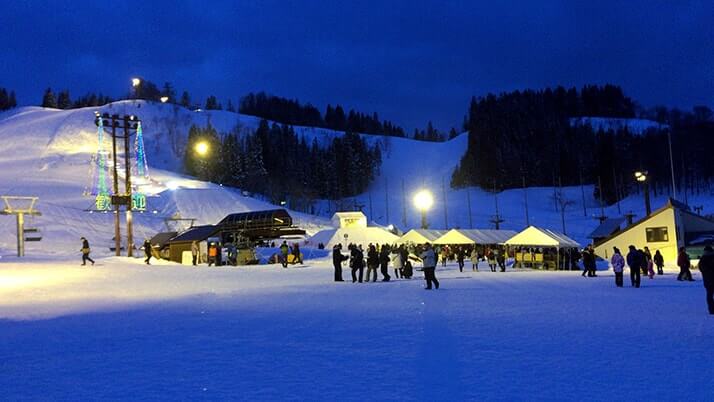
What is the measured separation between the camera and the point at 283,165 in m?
114

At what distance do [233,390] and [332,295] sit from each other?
28.4 ft

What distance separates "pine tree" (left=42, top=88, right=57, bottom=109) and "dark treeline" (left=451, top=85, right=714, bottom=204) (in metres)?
101

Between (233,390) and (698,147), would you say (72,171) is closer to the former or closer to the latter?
(233,390)

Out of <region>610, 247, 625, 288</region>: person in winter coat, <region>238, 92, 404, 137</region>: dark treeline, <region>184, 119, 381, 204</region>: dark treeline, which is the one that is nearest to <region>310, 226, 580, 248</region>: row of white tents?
<region>610, 247, 625, 288</region>: person in winter coat

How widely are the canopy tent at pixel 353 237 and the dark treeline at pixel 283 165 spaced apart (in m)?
53.8

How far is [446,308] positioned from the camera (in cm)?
1066

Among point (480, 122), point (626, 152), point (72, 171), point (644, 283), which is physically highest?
point (480, 122)

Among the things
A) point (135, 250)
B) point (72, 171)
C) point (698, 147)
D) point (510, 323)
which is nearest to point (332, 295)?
point (510, 323)

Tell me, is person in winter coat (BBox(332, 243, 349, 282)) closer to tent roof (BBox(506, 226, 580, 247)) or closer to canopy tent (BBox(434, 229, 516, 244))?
tent roof (BBox(506, 226, 580, 247))

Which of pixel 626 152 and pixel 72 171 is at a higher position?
pixel 626 152

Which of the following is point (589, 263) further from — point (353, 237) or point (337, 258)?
point (353, 237)

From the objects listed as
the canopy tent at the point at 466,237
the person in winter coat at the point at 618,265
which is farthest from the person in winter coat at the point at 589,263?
the canopy tent at the point at 466,237

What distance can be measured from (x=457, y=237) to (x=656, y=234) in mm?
11338

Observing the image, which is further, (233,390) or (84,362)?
(84,362)
